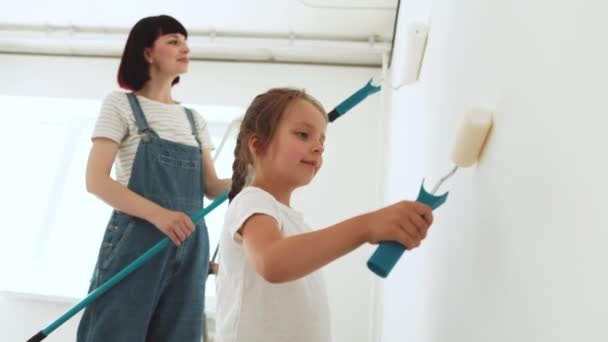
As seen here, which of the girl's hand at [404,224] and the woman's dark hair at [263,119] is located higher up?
the woman's dark hair at [263,119]

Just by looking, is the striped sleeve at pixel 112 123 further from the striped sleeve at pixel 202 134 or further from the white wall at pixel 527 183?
the white wall at pixel 527 183

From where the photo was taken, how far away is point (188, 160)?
4.15ft

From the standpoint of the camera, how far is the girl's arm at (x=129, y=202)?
1093 mm

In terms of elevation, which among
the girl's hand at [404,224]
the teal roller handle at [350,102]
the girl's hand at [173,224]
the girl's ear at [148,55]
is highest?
the girl's ear at [148,55]

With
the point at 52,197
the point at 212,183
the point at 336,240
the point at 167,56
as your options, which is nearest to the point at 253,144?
the point at 336,240

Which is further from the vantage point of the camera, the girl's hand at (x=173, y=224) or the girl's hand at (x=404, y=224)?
the girl's hand at (x=173, y=224)

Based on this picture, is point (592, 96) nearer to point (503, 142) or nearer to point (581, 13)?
point (581, 13)

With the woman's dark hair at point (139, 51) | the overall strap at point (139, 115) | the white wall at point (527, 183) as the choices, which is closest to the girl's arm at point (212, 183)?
the overall strap at point (139, 115)

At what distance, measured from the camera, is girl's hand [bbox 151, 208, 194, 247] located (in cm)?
109

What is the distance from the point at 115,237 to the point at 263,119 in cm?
50

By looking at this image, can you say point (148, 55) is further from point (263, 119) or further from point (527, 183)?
point (527, 183)

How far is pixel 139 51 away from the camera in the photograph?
4.56 ft

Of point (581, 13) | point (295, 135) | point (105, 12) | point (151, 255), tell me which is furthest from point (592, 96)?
point (105, 12)

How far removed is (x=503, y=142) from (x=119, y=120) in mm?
999
